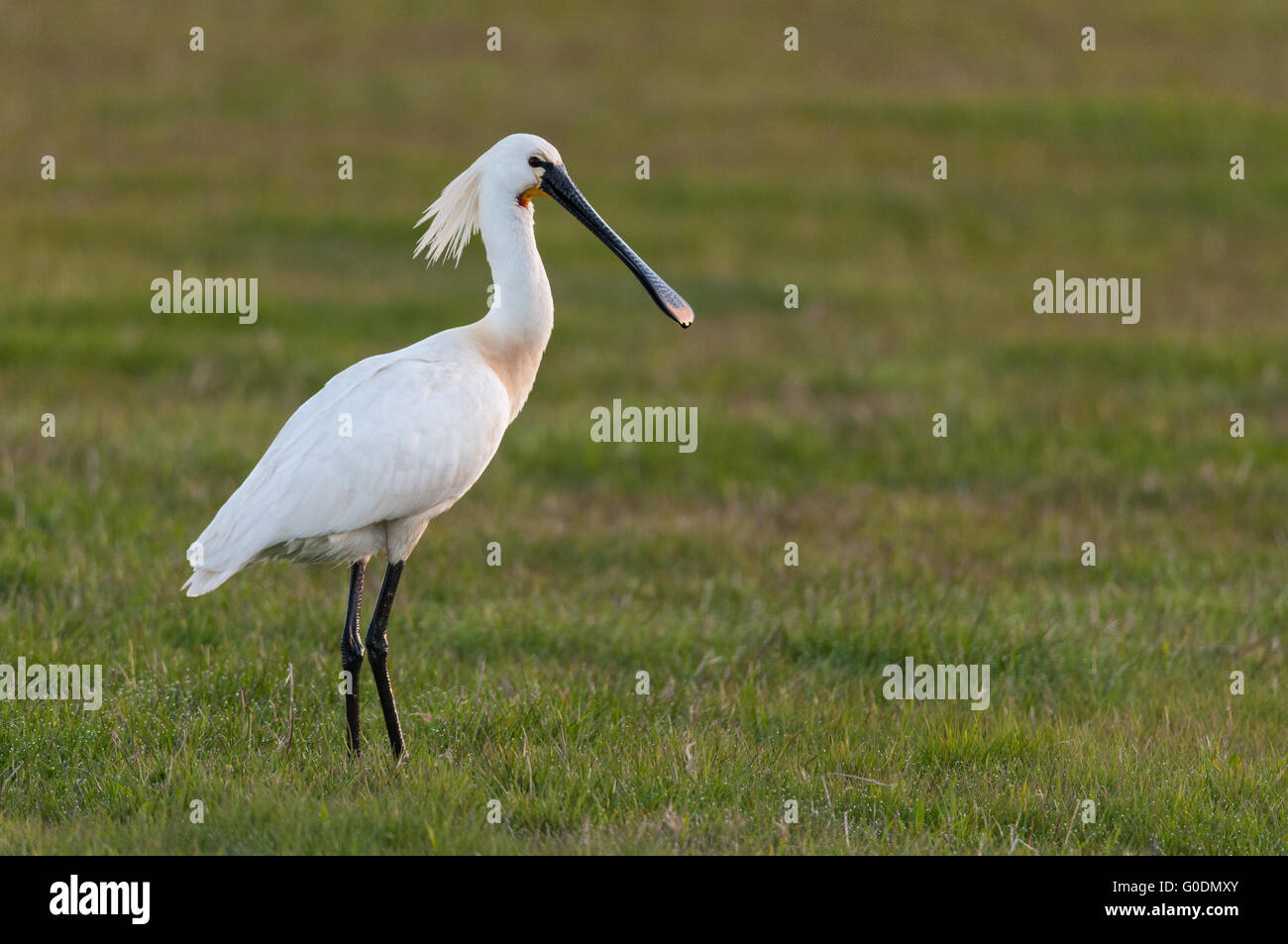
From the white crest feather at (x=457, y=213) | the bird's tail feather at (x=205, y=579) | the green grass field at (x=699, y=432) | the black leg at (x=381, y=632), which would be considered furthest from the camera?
the white crest feather at (x=457, y=213)

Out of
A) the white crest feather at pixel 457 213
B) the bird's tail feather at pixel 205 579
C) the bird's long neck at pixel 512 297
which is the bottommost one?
the bird's tail feather at pixel 205 579

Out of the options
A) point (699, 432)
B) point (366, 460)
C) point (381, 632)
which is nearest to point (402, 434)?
point (366, 460)

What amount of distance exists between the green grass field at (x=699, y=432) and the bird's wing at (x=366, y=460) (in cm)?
85

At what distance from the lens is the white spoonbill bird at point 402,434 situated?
19.7ft

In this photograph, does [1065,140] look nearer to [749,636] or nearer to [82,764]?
[749,636]

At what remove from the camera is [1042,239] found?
62.2ft

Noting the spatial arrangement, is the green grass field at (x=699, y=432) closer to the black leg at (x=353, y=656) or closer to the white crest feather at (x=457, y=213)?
the black leg at (x=353, y=656)

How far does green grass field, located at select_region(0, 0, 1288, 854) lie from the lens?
5758 mm

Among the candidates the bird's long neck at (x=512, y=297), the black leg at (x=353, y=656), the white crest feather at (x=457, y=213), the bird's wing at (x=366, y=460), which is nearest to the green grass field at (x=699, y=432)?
the black leg at (x=353, y=656)

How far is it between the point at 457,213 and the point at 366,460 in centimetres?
131

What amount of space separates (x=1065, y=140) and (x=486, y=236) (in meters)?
17.0

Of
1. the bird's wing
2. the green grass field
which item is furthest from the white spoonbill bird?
the green grass field

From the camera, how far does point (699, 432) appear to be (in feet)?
39.5

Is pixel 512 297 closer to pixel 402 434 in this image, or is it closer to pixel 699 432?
pixel 402 434
